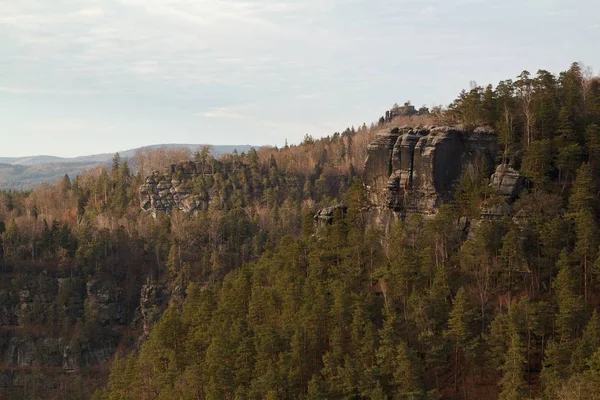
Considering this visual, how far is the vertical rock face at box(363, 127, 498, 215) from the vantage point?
5134cm

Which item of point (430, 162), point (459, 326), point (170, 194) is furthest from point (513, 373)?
point (170, 194)

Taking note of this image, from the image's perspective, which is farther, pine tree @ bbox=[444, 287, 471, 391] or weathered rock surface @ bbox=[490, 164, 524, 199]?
weathered rock surface @ bbox=[490, 164, 524, 199]

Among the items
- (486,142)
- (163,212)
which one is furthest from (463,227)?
(163,212)

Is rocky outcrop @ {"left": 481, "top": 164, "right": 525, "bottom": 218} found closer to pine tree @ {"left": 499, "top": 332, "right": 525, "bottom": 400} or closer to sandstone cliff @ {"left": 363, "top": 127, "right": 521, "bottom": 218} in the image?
sandstone cliff @ {"left": 363, "top": 127, "right": 521, "bottom": 218}

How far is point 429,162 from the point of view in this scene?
169 feet

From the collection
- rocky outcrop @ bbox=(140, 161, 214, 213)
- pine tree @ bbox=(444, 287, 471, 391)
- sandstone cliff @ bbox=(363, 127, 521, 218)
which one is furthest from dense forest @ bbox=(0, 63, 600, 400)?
rocky outcrop @ bbox=(140, 161, 214, 213)

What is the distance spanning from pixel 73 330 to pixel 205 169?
161 ft

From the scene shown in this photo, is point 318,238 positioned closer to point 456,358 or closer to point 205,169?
point 456,358

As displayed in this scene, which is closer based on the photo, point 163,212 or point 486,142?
point 486,142

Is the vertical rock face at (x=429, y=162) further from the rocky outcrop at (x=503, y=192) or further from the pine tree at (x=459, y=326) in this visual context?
the pine tree at (x=459, y=326)

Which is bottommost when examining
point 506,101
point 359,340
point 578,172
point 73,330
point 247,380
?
point 73,330

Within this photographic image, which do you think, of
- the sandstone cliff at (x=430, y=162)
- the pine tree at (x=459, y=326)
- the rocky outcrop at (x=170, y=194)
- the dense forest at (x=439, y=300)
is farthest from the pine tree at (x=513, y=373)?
the rocky outcrop at (x=170, y=194)

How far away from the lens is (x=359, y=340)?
4175cm

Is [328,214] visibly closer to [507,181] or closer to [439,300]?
[507,181]
